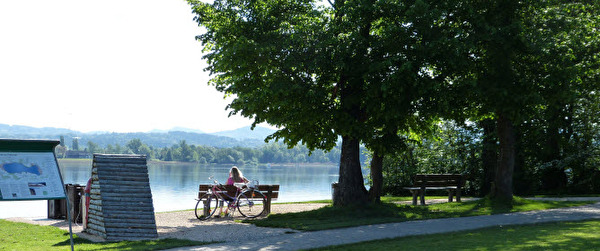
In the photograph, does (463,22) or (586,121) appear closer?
(463,22)

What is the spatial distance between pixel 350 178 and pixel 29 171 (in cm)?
897

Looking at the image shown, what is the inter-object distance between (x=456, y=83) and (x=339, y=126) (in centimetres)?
345

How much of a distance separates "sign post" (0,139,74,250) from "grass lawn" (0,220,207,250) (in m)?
1.56

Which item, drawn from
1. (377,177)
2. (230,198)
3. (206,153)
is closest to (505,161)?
(377,177)

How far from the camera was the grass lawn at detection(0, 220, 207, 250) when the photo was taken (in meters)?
10.0

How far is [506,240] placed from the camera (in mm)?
9750

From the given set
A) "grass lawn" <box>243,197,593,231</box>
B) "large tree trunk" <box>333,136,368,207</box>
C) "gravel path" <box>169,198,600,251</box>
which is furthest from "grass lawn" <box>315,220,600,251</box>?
"large tree trunk" <box>333,136,368,207</box>

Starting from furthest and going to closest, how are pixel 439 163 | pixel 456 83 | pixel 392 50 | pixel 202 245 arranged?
pixel 439 163 → pixel 456 83 → pixel 392 50 → pixel 202 245

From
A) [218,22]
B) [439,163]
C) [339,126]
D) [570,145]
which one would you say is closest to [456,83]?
[339,126]

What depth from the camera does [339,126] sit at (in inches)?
590

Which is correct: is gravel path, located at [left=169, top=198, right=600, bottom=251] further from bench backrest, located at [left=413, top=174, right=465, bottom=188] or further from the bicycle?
the bicycle

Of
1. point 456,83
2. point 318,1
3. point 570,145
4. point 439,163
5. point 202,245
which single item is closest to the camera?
point 202,245

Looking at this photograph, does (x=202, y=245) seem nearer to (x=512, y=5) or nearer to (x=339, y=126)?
(x=339, y=126)

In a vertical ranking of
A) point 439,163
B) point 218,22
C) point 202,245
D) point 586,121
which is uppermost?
point 218,22
